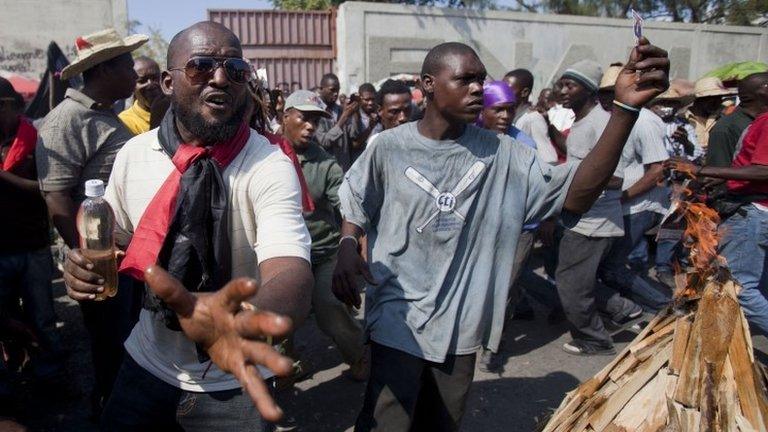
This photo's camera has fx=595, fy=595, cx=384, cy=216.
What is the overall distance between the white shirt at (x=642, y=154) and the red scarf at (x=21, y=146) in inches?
167

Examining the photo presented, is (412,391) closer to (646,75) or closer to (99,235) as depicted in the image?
(99,235)

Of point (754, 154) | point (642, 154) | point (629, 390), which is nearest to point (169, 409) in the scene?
point (629, 390)

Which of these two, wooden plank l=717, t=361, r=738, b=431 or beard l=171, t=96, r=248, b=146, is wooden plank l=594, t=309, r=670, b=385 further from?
beard l=171, t=96, r=248, b=146

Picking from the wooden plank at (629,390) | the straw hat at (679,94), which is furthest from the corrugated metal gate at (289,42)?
the wooden plank at (629,390)

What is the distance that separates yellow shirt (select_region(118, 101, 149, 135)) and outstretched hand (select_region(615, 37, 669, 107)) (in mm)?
3256

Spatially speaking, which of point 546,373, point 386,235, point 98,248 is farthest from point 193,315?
point 546,373

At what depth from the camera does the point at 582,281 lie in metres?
4.66

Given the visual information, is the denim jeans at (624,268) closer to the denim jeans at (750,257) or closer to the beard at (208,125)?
the denim jeans at (750,257)

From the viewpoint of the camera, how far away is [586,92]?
4789mm

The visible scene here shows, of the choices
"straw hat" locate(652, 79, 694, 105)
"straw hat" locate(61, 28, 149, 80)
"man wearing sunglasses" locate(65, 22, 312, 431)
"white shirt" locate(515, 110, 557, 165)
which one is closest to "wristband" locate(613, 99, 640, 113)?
"man wearing sunglasses" locate(65, 22, 312, 431)

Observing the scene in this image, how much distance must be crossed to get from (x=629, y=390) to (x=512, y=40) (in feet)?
50.7

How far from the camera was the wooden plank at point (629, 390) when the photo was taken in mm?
2168

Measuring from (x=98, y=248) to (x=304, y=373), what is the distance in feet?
8.52

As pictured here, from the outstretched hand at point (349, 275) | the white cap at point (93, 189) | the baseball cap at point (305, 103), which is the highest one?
the baseball cap at point (305, 103)
